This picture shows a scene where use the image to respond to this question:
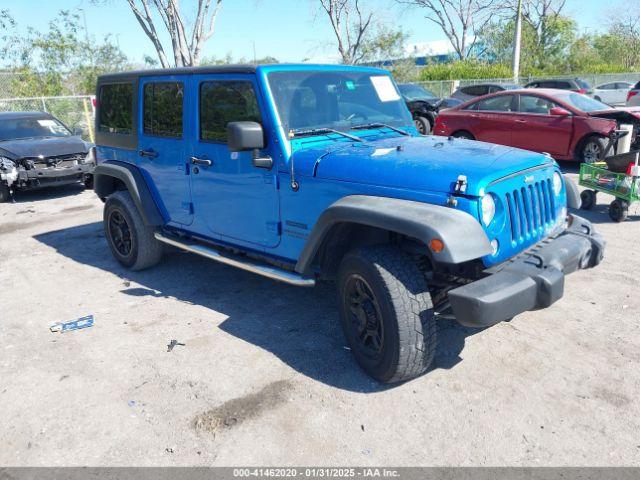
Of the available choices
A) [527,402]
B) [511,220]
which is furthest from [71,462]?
[511,220]

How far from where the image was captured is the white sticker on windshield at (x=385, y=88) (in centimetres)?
447

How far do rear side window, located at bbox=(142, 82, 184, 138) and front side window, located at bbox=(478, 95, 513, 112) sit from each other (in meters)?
7.59

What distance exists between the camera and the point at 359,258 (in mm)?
3217

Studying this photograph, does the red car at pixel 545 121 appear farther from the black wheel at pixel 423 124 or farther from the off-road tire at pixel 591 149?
the black wheel at pixel 423 124

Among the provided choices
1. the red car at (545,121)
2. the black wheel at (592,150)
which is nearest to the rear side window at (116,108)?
the red car at (545,121)

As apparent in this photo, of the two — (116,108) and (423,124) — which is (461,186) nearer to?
(116,108)

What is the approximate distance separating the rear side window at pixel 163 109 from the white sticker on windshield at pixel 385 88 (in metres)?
1.69

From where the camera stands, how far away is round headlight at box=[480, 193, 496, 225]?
2.98 meters

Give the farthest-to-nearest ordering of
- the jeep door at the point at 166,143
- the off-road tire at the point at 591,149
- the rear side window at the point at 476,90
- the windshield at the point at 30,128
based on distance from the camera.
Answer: the rear side window at the point at 476,90 < the windshield at the point at 30,128 < the off-road tire at the point at 591,149 < the jeep door at the point at 166,143

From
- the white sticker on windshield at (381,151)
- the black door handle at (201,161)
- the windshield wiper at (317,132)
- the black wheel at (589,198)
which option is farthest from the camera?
the black wheel at (589,198)

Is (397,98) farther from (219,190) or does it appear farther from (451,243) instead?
(451,243)

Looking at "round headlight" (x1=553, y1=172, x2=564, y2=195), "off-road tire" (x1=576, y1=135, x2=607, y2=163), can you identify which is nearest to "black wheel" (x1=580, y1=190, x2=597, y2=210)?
"off-road tire" (x1=576, y1=135, x2=607, y2=163)

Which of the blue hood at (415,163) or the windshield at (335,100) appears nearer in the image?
the blue hood at (415,163)

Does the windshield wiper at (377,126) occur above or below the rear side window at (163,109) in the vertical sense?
below
